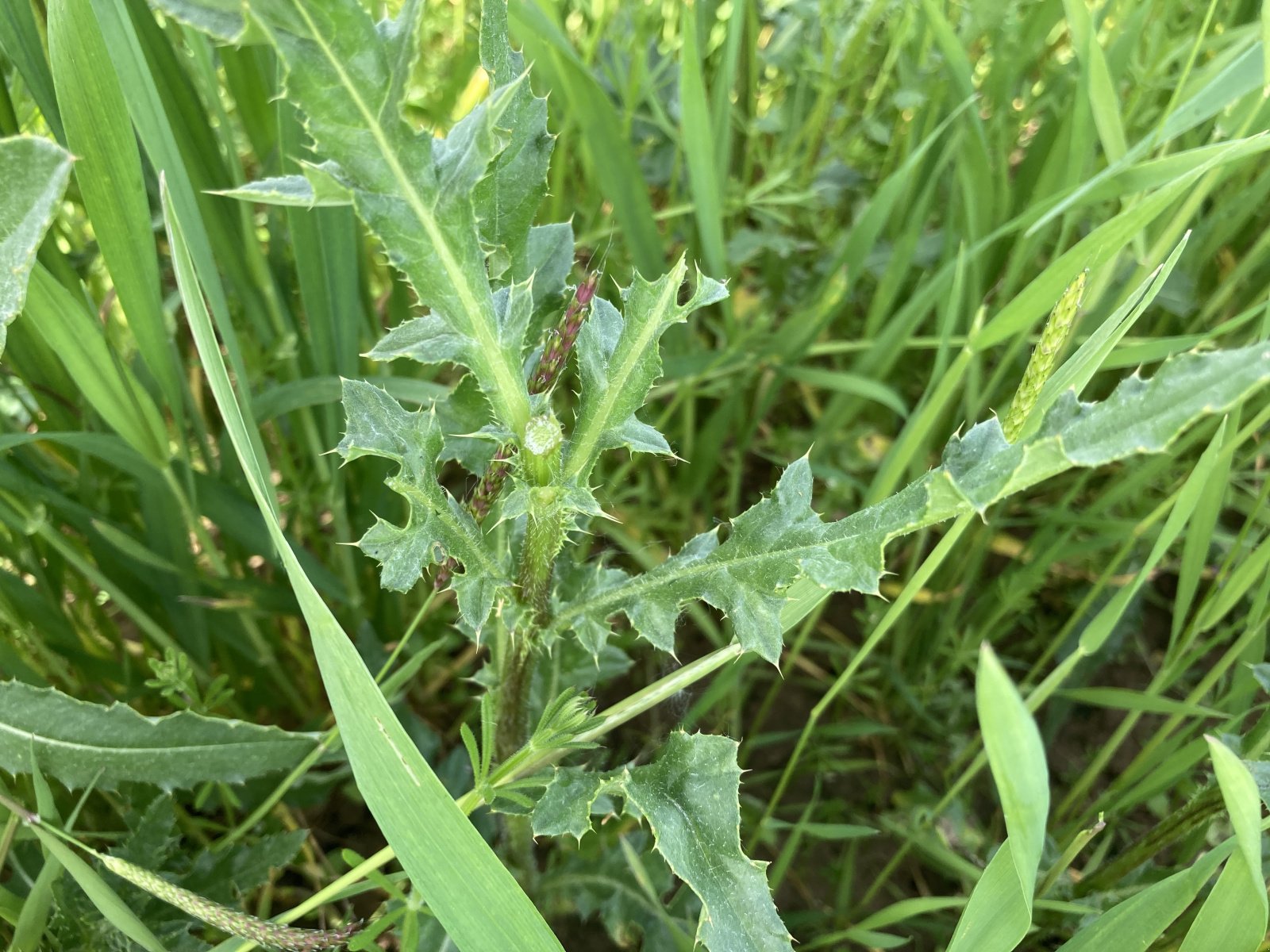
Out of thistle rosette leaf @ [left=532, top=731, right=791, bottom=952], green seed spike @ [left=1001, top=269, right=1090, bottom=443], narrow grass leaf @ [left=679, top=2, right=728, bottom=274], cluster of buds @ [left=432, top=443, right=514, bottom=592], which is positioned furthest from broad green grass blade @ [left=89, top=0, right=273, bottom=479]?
green seed spike @ [left=1001, top=269, right=1090, bottom=443]

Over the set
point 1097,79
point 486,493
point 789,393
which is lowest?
point 789,393

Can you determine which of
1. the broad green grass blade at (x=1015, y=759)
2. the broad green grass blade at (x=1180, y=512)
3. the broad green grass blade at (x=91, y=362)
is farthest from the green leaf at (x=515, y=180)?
the broad green grass blade at (x=1180, y=512)

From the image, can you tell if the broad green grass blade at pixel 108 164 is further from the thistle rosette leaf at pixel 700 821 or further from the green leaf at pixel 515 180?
the thistle rosette leaf at pixel 700 821

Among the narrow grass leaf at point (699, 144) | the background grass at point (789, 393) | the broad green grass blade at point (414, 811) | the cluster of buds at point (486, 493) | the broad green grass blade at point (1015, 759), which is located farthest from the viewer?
the narrow grass leaf at point (699, 144)

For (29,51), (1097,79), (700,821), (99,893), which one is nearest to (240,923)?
(99,893)

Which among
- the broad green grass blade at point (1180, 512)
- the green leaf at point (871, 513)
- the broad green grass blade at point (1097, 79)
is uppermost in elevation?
the broad green grass blade at point (1097, 79)

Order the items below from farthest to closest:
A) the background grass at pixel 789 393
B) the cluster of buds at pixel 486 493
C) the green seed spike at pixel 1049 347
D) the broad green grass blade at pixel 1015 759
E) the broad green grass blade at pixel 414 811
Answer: the background grass at pixel 789 393 < the cluster of buds at pixel 486 493 < the green seed spike at pixel 1049 347 < the broad green grass blade at pixel 414 811 < the broad green grass blade at pixel 1015 759

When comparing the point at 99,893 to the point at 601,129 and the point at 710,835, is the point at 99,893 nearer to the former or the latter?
the point at 710,835
